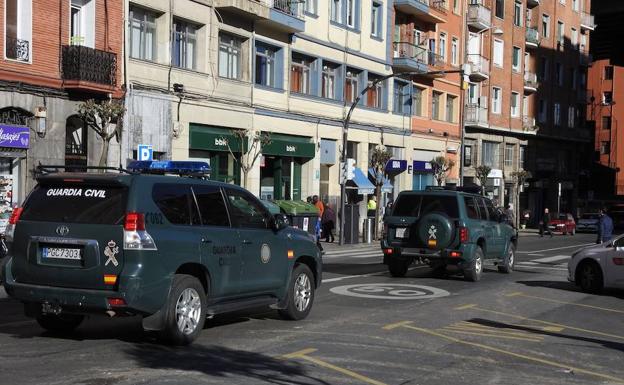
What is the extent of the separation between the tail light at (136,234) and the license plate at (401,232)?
9.71 m

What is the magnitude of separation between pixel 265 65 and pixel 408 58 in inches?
470

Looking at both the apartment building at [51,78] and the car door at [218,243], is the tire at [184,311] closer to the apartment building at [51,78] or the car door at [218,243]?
the car door at [218,243]

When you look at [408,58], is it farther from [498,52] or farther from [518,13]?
[518,13]

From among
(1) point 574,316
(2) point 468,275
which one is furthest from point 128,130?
(1) point 574,316

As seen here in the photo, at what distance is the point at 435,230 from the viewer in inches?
659

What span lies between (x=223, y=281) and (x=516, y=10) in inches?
2086

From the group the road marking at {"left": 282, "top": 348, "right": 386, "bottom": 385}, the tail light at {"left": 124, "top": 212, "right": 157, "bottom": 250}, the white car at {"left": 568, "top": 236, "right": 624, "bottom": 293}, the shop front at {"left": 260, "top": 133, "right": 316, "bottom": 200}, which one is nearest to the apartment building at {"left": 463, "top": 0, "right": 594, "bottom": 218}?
the shop front at {"left": 260, "top": 133, "right": 316, "bottom": 200}

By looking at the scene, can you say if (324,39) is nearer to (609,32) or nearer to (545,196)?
(609,32)

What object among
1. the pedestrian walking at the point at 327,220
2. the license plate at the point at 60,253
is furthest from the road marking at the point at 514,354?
the pedestrian walking at the point at 327,220

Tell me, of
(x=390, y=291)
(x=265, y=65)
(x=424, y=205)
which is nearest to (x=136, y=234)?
(x=390, y=291)

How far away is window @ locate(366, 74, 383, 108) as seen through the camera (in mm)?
41188

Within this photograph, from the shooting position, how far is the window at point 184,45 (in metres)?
28.1

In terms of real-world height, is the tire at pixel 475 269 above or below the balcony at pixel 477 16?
below

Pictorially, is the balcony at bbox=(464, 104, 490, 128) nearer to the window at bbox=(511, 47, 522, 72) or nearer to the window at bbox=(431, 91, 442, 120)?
the window at bbox=(431, 91, 442, 120)
